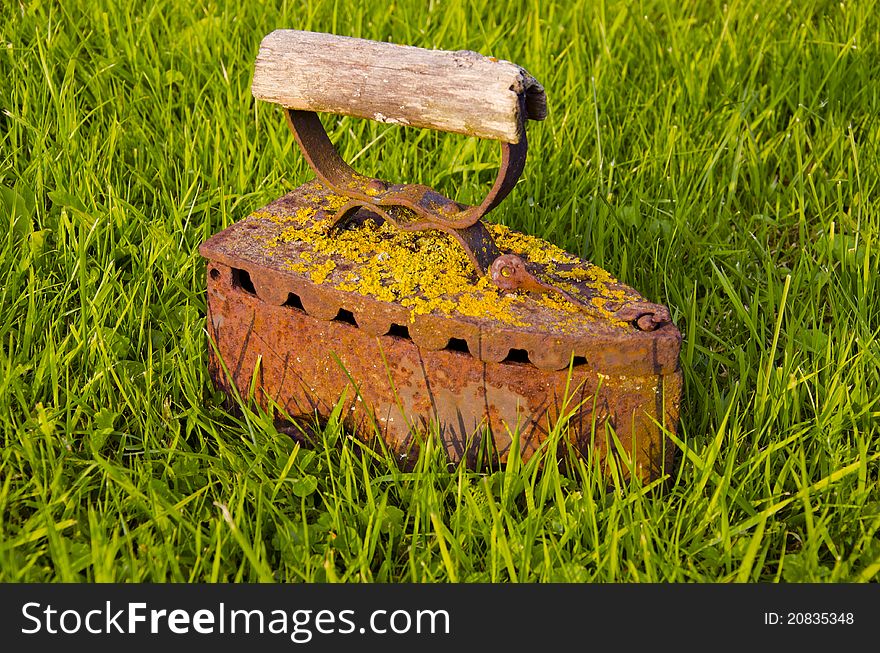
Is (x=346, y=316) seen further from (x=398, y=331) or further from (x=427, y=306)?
(x=427, y=306)

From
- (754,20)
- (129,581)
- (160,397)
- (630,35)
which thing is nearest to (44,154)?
(160,397)

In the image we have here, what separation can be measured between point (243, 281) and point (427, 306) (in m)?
0.54

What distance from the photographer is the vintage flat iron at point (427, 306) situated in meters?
2.23

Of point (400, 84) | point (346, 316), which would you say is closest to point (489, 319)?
point (346, 316)

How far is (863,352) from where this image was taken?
8.56ft

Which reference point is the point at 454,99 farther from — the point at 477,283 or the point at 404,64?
the point at 477,283

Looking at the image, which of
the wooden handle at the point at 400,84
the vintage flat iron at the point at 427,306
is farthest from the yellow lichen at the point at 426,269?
the wooden handle at the point at 400,84

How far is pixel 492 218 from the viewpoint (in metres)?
3.30

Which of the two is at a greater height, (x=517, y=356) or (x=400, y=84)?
(x=400, y=84)

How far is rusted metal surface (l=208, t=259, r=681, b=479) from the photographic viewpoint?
227 centimetres

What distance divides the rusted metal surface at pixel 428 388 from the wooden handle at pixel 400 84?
0.48m

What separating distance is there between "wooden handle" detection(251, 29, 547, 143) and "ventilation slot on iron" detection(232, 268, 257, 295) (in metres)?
0.42

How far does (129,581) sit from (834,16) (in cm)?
375

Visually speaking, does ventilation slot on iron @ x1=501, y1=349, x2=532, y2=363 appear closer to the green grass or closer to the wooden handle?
the green grass
